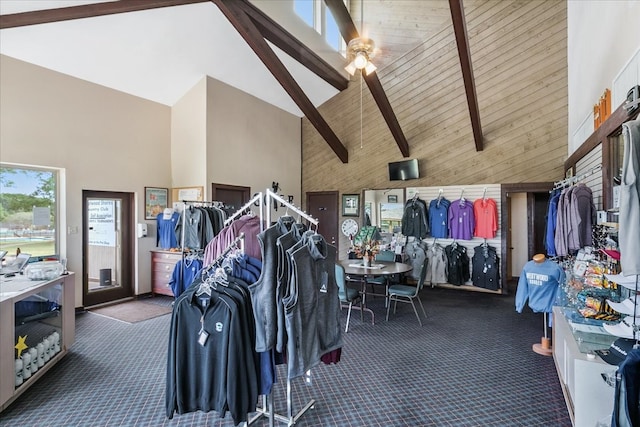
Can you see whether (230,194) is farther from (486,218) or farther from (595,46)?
(595,46)

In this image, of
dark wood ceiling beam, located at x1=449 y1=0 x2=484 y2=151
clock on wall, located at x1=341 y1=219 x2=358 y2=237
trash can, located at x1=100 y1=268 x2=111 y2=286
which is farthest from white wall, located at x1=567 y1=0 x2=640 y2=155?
trash can, located at x1=100 y1=268 x2=111 y2=286

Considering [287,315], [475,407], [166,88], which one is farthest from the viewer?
[166,88]

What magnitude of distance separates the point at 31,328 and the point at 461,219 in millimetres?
6590

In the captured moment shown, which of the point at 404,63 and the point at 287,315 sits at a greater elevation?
the point at 404,63

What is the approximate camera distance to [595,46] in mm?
3846

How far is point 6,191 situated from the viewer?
14.9 feet

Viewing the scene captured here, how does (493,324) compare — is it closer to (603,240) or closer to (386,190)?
(603,240)

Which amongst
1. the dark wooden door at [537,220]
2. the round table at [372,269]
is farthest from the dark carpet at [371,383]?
the dark wooden door at [537,220]

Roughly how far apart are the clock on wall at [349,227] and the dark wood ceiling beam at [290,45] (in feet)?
10.4

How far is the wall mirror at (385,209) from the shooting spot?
7.38 metres

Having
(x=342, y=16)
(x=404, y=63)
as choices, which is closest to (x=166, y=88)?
(x=342, y=16)

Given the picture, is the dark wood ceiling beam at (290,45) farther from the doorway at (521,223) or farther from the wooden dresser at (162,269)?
the doorway at (521,223)

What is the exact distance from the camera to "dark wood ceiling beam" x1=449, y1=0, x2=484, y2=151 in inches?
169

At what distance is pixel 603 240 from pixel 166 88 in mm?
6673
